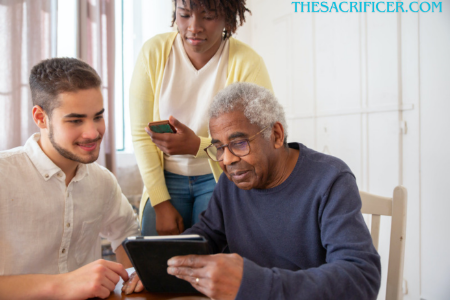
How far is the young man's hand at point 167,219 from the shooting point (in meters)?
1.67

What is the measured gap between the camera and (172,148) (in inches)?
61.3

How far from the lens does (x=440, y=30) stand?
2.50 m

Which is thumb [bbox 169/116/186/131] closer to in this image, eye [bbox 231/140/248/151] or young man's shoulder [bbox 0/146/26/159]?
eye [bbox 231/140/248/151]

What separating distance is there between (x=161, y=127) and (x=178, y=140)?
0.10m

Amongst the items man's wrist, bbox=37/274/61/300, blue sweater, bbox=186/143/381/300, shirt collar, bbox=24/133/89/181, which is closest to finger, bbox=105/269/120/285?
man's wrist, bbox=37/274/61/300

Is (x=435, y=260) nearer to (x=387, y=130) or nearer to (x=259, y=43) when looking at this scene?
(x=387, y=130)

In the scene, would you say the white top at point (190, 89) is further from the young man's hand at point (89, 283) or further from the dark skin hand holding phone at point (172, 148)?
the young man's hand at point (89, 283)

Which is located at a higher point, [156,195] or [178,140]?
[178,140]

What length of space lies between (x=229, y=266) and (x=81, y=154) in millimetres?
810

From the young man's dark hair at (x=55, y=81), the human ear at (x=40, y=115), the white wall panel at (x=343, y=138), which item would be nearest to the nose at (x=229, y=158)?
the young man's dark hair at (x=55, y=81)

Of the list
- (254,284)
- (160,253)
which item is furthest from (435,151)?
(160,253)

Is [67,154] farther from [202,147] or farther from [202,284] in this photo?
[202,284]

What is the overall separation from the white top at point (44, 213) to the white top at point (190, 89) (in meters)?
0.42

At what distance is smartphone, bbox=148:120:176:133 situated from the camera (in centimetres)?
145
